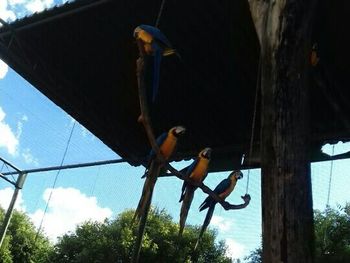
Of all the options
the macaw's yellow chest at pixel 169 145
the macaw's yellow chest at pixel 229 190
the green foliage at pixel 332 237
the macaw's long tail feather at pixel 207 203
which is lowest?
the macaw's long tail feather at pixel 207 203

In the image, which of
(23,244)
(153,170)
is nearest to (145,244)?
(23,244)

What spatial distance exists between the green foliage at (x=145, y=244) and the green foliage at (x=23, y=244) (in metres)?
1.87

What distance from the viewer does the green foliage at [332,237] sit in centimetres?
920

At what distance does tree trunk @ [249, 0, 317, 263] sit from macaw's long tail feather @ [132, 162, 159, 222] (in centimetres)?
124

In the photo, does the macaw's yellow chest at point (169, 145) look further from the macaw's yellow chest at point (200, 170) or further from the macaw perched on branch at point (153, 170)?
the macaw's yellow chest at point (200, 170)

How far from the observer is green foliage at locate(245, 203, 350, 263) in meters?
9.20

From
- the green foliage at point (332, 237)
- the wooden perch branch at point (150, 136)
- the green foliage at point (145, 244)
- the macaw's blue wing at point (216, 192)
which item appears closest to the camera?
the wooden perch branch at point (150, 136)

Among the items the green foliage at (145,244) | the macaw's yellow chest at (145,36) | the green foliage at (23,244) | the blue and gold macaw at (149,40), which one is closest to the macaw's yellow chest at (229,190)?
the blue and gold macaw at (149,40)

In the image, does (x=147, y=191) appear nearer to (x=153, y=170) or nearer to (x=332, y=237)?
(x=153, y=170)

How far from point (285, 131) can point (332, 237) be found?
27.0 ft

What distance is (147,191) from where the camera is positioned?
3494 millimetres

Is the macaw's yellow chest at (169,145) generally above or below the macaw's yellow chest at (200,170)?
above

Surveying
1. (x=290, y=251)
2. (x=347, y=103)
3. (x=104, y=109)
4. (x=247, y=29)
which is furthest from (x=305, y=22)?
(x=104, y=109)

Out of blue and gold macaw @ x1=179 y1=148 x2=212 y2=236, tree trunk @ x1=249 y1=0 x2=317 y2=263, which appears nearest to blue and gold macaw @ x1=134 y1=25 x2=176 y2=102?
tree trunk @ x1=249 y1=0 x2=317 y2=263
